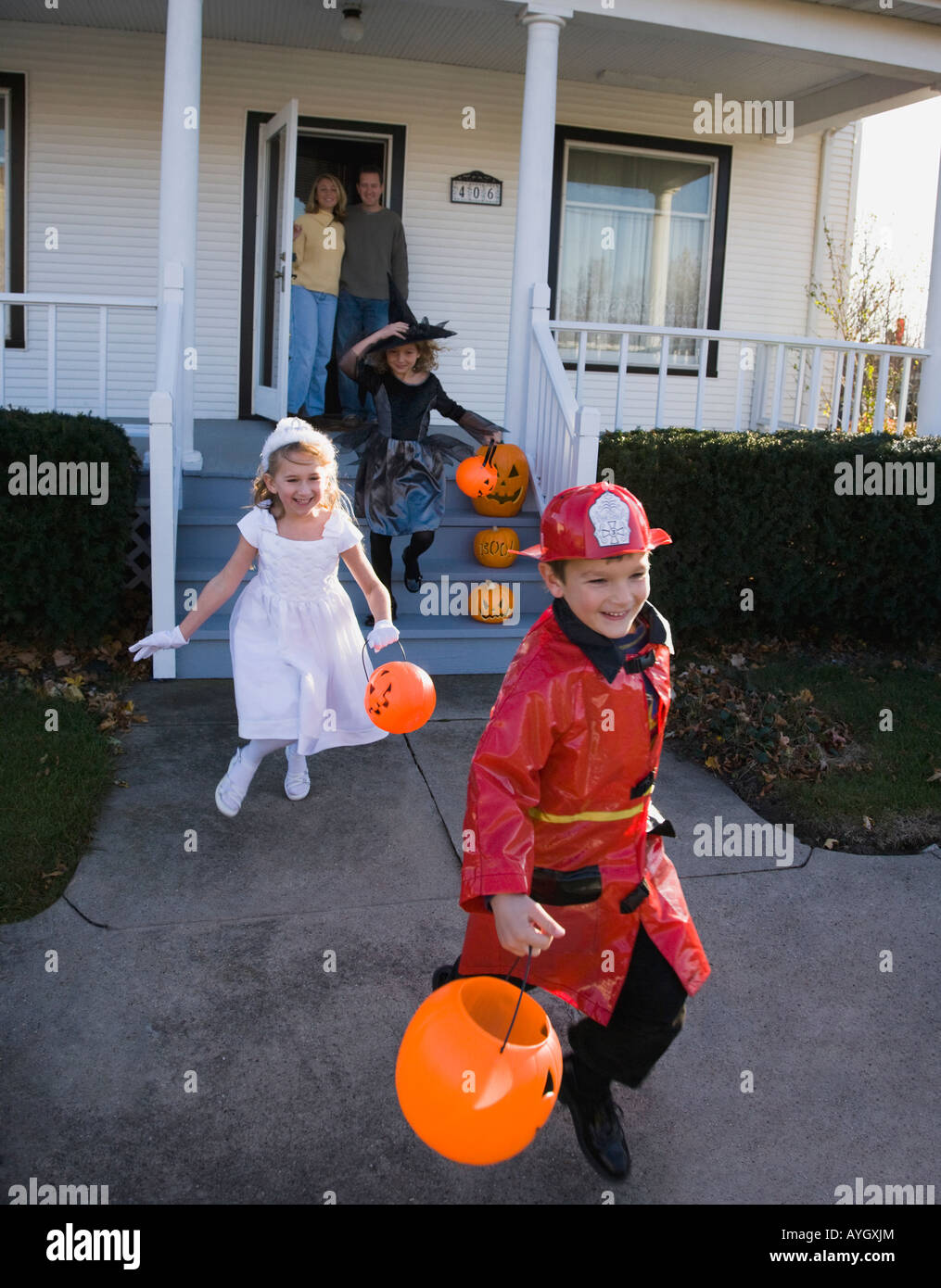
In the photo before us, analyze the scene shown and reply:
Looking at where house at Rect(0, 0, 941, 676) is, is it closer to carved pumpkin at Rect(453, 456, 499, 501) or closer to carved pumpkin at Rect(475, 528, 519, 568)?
carved pumpkin at Rect(475, 528, 519, 568)

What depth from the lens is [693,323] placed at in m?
11.0

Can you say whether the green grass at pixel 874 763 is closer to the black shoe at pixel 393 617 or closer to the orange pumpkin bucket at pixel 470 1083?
the black shoe at pixel 393 617

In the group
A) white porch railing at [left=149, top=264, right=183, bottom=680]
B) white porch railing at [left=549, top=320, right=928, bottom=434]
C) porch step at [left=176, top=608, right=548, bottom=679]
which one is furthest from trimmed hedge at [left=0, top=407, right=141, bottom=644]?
white porch railing at [left=549, top=320, right=928, bottom=434]

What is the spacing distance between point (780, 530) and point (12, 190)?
6.71 meters

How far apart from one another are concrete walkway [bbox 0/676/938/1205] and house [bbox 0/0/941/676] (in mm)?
2444

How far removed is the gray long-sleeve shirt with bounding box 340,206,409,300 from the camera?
A: 8.84 m

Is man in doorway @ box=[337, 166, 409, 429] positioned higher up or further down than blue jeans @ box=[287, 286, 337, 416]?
higher up

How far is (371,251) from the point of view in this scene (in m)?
8.88

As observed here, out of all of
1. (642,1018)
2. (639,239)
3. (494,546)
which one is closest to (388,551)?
(494,546)

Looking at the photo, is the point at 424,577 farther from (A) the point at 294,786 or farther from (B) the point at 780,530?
(A) the point at 294,786

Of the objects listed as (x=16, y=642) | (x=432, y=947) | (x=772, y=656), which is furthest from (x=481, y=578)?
(x=432, y=947)

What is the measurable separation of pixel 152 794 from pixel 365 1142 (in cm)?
227

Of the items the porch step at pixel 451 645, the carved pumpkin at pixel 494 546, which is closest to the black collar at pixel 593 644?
the porch step at pixel 451 645
